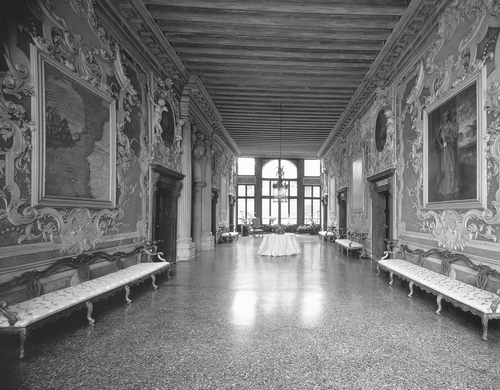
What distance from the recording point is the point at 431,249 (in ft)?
15.3

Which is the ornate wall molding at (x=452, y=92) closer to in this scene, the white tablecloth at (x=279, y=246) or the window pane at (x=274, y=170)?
the white tablecloth at (x=279, y=246)

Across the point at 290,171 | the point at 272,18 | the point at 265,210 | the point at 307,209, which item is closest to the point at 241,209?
the point at 265,210

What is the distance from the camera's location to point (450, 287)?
3535mm

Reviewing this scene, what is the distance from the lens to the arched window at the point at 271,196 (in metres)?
20.0

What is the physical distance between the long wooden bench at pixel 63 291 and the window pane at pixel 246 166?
1573cm

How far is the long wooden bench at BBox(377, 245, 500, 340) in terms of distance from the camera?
286cm

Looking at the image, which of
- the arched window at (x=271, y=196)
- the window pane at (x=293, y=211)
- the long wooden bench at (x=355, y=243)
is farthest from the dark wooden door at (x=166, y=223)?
the window pane at (x=293, y=211)

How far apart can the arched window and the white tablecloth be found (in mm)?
11004

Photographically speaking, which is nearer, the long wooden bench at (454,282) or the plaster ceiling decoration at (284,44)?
the long wooden bench at (454,282)

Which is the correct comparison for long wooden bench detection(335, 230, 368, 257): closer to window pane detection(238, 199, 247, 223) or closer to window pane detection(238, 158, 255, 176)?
window pane detection(238, 199, 247, 223)

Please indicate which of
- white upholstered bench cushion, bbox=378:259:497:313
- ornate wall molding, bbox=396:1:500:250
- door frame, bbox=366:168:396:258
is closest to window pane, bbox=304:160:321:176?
door frame, bbox=366:168:396:258

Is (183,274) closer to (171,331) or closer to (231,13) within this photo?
(171,331)

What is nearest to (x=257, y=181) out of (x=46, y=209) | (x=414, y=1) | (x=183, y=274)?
(x=183, y=274)

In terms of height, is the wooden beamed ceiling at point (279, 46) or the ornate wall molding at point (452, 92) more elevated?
the wooden beamed ceiling at point (279, 46)
